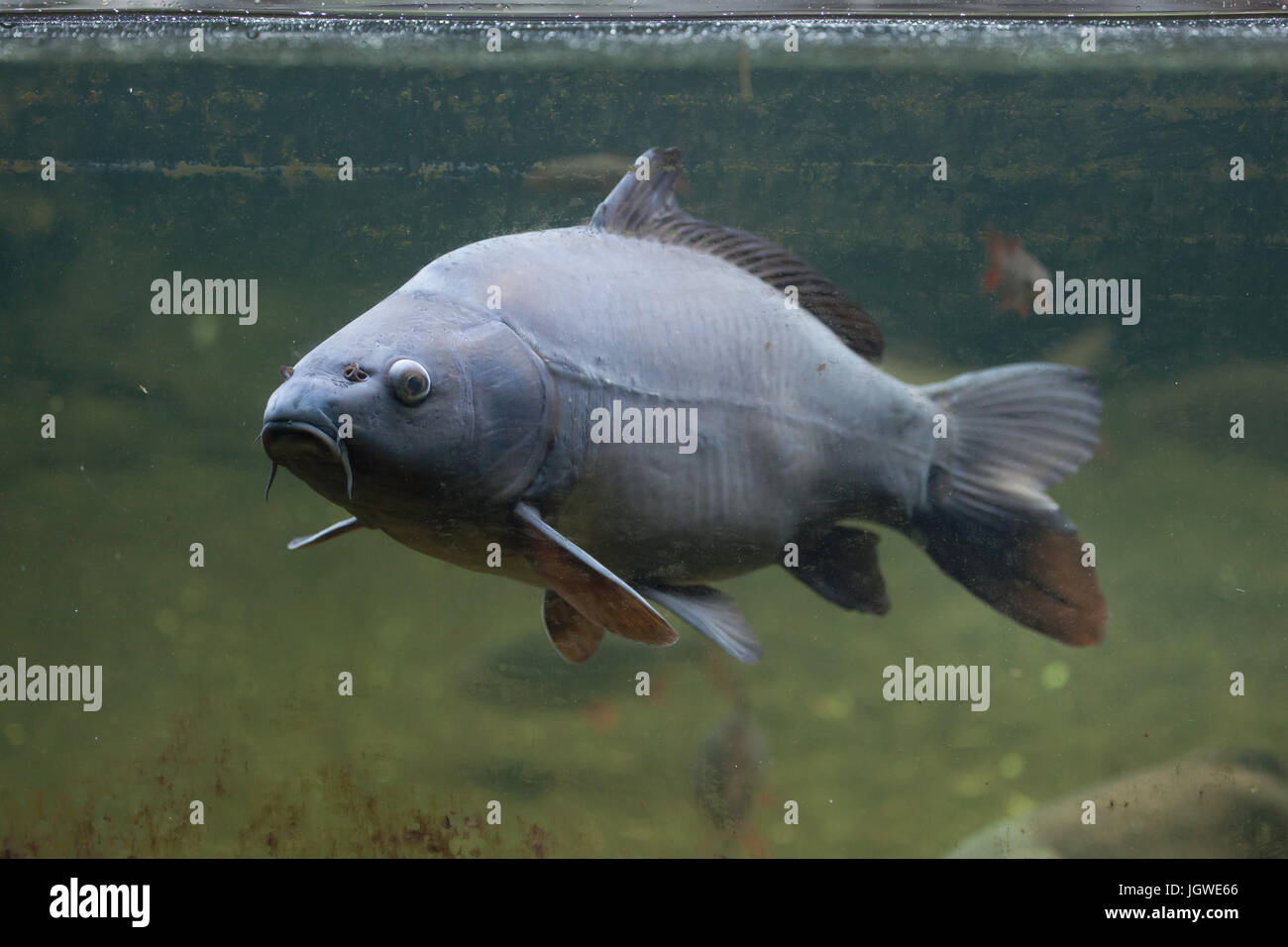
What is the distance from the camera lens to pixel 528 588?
3.89 metres

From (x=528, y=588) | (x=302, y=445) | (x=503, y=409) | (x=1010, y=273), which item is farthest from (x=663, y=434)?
(x=1010, y=273)

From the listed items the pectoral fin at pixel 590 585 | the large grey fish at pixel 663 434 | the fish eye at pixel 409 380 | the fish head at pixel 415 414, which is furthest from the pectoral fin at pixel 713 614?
the fish eye at pixel 409 380

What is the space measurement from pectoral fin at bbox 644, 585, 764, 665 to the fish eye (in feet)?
2.51

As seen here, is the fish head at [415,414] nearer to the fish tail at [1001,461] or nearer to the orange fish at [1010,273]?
the fish tail at [1001,461]

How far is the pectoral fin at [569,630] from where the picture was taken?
2.55 m

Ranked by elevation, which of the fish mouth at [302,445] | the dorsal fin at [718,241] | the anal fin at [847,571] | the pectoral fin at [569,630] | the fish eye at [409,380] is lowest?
the pectoral fin at [569,630]

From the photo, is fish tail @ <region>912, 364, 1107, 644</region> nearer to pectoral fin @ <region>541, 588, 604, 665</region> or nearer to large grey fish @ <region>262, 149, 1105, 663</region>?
large grey fish @ <region>262, 149, 1105, 663</region>

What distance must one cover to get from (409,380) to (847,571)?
4.44 feet

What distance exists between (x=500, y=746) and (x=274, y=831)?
1027mm

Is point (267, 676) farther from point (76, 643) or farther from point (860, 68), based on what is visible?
point (860, 68)

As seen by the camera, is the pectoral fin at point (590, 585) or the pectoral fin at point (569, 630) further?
the pectoral fin at point (569, 630)

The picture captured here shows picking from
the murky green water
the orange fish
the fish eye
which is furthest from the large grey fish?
the orange fish

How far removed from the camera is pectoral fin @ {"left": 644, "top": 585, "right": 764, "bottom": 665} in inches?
85.6

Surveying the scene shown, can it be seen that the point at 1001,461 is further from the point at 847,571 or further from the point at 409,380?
the point at 409,380
